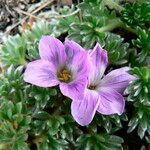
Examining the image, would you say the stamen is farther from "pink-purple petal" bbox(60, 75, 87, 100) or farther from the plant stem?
the plant stem

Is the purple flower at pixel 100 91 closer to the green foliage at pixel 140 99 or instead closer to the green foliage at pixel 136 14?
the green foliage at pixel 140 99

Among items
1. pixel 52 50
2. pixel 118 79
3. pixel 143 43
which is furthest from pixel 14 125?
pixel 143 43

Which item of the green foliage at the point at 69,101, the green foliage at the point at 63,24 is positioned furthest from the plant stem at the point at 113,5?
the green foliage at the point at 63,24

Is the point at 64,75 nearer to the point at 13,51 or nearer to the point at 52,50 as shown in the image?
the point at 52,50

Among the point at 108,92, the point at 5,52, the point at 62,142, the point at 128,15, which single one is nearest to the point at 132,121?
the point at 108,92

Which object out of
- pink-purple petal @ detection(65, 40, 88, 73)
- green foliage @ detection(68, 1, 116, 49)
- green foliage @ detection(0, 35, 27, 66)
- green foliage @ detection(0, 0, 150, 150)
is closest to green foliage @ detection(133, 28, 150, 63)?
green foliage @ detection(0, 0, 150, 150)

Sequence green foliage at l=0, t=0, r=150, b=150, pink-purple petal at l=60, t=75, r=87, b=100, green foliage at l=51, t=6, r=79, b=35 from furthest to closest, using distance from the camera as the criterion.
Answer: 1. green foliage at l=51, t=6, r=79, b=35
2. green foliage at l=0, t=0, r=150, b=150
3. pink-purple petal at l=60, t=75, r=87, b=100
